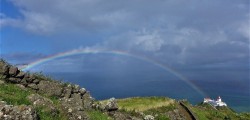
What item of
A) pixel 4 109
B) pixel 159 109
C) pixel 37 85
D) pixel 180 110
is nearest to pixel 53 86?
pixel 37 85

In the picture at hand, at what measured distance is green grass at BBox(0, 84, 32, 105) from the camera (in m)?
21.6

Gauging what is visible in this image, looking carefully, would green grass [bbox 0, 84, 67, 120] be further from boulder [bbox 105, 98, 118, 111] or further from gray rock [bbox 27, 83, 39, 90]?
boulder [bbox 105, 98, 118, 111]

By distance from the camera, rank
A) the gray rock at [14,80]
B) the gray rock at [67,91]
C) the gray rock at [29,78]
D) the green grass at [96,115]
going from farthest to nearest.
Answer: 1. the gray rock at [67,91]
2. the gray rock at [29,78]
3. the gray rock at [14,80]
4. the green grass at [96,115]

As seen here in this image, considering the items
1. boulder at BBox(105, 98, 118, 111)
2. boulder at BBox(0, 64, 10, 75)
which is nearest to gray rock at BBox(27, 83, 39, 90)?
boulder at BBox(0, 64, 10, 75)

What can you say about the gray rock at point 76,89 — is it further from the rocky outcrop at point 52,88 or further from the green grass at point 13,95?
the green grass at point 13,95

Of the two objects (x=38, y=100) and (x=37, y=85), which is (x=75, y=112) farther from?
(x=37, y=85)

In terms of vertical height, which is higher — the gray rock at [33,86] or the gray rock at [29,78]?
the gray rock at [29,78]

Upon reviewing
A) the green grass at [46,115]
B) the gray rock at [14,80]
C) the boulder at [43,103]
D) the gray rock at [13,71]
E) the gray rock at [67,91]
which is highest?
the gray rock at [13,71]

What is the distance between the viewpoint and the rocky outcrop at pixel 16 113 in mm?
18328

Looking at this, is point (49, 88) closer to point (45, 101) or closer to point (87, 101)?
point (87, 101)

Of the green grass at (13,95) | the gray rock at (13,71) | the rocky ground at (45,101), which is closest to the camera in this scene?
the rocky ground at (45,101)

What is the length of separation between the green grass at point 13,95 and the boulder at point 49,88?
3335 mm

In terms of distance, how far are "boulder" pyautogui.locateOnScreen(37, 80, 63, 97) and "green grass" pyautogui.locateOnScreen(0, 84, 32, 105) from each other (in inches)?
131

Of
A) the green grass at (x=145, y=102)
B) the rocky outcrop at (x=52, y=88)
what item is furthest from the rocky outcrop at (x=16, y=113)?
the green grass at (x=145, y=102)
